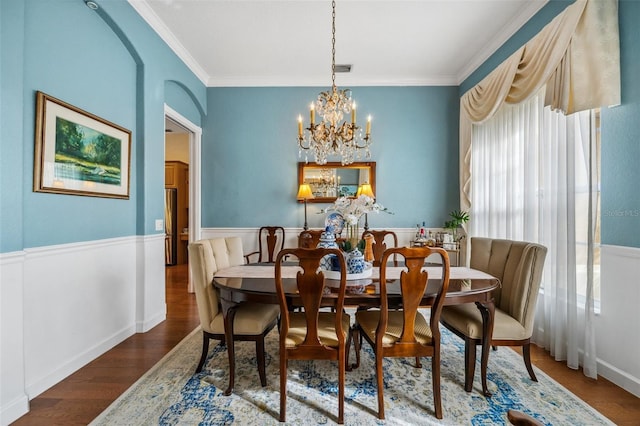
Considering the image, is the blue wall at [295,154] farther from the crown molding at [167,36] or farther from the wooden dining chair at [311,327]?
the wooden dining chair at [311,327]

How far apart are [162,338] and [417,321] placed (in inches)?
91.0

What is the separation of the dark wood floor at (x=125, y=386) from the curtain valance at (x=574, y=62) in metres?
1.88

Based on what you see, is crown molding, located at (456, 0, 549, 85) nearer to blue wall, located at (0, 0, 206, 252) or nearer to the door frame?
blue wall, located at (0, 0, 206, 252)

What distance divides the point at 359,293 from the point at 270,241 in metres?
2.72

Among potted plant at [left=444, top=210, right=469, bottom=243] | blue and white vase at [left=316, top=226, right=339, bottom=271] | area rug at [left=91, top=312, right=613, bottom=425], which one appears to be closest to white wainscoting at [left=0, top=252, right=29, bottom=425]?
area rug at [left=91, top=312, right=613, bottom=425]

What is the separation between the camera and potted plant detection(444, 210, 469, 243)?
12.8ft

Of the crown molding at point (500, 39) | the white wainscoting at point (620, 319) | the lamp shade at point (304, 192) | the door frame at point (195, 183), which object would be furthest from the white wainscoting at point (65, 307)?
Answer: the crown molding at point (500, 39)

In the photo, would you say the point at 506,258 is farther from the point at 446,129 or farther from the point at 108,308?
the point at 108,308

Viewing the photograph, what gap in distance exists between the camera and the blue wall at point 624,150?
192 centimetres

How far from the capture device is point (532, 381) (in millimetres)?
2057

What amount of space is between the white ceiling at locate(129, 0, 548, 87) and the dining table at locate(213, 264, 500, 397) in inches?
96.6

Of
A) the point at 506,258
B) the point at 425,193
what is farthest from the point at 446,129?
the point at 506,258

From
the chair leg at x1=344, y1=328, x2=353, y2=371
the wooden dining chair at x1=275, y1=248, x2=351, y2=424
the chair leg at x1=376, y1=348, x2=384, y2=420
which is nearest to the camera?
the wooden dining chair at x1=275, y1=248, x2=351, y2=424

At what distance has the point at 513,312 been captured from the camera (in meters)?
2.03
